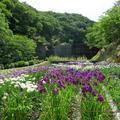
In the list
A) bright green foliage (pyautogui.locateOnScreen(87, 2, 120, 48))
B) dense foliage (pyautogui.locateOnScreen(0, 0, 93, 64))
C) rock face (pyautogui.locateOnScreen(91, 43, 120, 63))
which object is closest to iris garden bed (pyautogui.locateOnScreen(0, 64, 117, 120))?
dense foliage (pyautogui.locateOnScreen(0, 0, 93, 64))

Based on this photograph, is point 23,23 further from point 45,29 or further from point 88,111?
point 88,111

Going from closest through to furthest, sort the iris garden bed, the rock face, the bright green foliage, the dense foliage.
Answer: the iris garden bed < the dense foliage < the rock face < the bright green foliage

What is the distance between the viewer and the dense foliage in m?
23.4

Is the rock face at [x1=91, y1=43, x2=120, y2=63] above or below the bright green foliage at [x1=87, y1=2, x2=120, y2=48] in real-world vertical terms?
below

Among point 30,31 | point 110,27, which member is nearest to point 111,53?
point 110,27

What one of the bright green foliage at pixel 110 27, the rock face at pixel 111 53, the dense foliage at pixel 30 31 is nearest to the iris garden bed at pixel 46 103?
the dense foliage at pixel 30 31

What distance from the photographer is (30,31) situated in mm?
31562

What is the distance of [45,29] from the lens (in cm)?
3641

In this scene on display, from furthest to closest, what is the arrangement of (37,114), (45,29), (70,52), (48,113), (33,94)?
(70,52)
(45,29)
(33,94)
(37,114)
(48,113)

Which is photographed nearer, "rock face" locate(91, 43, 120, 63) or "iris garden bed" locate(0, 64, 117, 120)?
"iris garden bed" locate(0, 64, 117, 120)

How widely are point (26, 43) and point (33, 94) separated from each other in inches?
702

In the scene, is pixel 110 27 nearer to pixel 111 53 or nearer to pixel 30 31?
pixel 111 53

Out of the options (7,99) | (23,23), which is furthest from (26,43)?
(7,99)

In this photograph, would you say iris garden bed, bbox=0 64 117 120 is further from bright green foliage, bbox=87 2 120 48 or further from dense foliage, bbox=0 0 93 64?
bright green foliage, bbox=87 2 120 48
